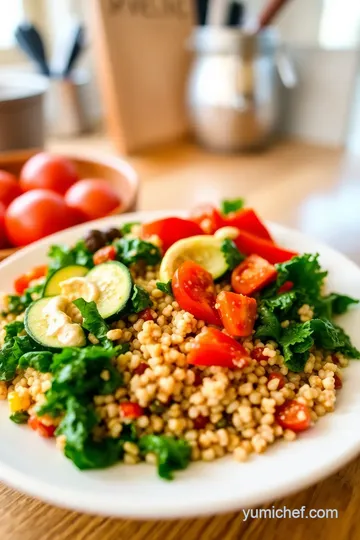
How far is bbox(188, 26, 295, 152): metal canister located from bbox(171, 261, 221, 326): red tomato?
1.48 meters

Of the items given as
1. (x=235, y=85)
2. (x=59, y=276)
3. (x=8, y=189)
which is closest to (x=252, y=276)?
(x=59, y=276)

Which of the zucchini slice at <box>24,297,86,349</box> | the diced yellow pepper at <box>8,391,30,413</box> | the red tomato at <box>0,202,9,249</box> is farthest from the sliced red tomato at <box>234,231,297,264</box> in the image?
the red tomato at <box>0,202,9,249</box>

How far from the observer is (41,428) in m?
0.87

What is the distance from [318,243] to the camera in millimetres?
1351

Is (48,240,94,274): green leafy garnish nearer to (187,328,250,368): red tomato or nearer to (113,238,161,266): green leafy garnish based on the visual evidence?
(113,238,161,266): green leafy garnish

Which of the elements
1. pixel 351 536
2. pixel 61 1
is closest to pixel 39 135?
pixel 61 1

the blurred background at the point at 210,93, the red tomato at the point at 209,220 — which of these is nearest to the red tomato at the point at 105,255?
the red tomato at the point at 209,220

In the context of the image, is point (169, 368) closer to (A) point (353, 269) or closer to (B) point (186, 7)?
(A) point (353, 269)

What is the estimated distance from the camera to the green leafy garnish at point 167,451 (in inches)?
31.0

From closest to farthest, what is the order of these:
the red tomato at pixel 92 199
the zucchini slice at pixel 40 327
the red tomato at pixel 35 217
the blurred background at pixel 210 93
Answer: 1. the zucchini slice at pixel 40 327
2. the red tomato at pixel 35 217
3. the red tomato at pixel 92 199
4. the blurred background at pixel 210 93

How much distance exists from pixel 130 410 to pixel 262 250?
1.86ft

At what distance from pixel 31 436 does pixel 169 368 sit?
257 mm

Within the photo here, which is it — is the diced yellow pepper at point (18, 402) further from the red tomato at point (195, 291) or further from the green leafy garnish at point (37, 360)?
the red tomato at point (195, 291)

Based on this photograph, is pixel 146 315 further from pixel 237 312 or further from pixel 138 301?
pixel 237 312
